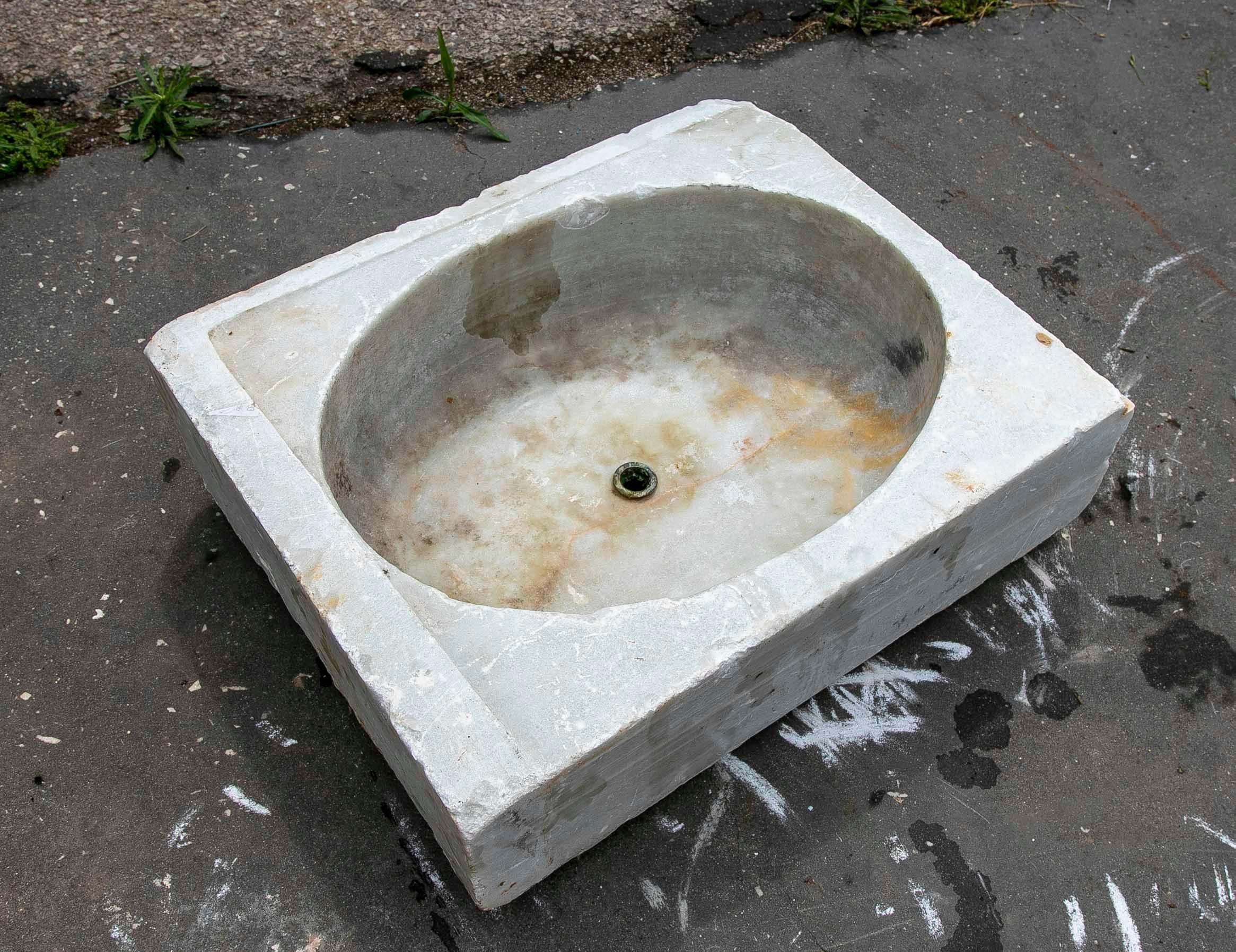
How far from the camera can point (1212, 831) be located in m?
3.07

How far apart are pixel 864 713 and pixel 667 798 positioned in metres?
0.61

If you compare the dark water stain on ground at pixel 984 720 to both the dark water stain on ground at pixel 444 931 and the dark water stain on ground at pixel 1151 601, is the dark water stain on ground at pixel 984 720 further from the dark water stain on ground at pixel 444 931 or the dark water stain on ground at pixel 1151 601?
the dark water stain on ground at pixel 444 931

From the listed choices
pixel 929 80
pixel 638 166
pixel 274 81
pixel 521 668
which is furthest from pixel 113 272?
pixel 929 80

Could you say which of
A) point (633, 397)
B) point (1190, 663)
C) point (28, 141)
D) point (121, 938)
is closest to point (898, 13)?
point (633, 397)

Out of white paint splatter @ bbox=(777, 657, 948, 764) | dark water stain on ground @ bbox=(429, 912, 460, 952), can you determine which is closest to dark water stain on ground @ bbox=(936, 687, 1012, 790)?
white paint splatter @ bbox=(777, 657, 948, 764)

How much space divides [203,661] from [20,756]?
511 millimetres

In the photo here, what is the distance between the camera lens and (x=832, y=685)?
10.9 ft

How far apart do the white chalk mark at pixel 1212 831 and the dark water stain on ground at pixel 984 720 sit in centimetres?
49

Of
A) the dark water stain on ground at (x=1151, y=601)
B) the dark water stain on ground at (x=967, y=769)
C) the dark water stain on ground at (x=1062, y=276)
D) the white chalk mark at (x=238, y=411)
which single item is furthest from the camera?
the dark water stain on ground at (x=1062, y=276)

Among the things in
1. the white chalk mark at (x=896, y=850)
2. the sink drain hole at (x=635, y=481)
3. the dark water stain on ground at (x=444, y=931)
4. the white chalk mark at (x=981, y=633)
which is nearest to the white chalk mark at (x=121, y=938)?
the dark water stain on ground at (x=444, y=931)

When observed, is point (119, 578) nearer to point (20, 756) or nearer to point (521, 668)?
point (20, 756)

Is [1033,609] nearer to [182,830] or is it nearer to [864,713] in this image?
[864,713]

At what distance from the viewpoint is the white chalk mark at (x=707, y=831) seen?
115 inches

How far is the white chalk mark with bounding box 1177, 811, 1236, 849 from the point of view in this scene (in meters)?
3.05
